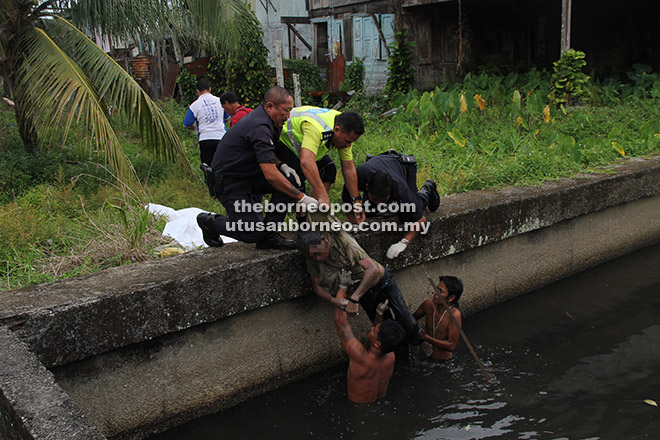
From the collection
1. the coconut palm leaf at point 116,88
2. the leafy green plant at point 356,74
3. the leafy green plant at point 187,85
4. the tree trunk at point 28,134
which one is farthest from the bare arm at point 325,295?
the leafy green plant at point 187,85

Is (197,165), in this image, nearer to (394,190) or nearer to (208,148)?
(208,148)

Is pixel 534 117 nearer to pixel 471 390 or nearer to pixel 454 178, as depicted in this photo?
pixel 454 178

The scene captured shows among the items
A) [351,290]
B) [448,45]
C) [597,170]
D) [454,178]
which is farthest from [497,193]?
[448,45]

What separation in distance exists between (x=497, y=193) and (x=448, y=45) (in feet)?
33.4

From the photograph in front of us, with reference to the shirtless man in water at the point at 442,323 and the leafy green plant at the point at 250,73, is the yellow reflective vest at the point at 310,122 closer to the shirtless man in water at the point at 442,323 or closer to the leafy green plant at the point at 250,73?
the shirtless man in water at the point at 442,323

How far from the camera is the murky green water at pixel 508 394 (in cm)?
391

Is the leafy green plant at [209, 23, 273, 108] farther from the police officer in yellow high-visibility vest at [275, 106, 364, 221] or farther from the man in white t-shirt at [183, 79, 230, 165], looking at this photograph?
the police officer in yellow high-visibility vest at [275, 106, 364, 221]

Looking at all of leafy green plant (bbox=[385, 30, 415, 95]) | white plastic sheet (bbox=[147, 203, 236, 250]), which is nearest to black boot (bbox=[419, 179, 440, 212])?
white plastic sheet (bbox=[147, 203, 236, 250])

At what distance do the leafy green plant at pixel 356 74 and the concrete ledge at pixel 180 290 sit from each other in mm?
10591

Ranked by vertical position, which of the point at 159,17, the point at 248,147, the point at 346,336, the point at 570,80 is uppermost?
the point at 159,17

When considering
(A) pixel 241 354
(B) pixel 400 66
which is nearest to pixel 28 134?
(A) pixel 241 354

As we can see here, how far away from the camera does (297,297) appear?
438 cm

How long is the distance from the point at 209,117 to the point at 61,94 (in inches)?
63.2

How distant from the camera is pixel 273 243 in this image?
4.27 m
